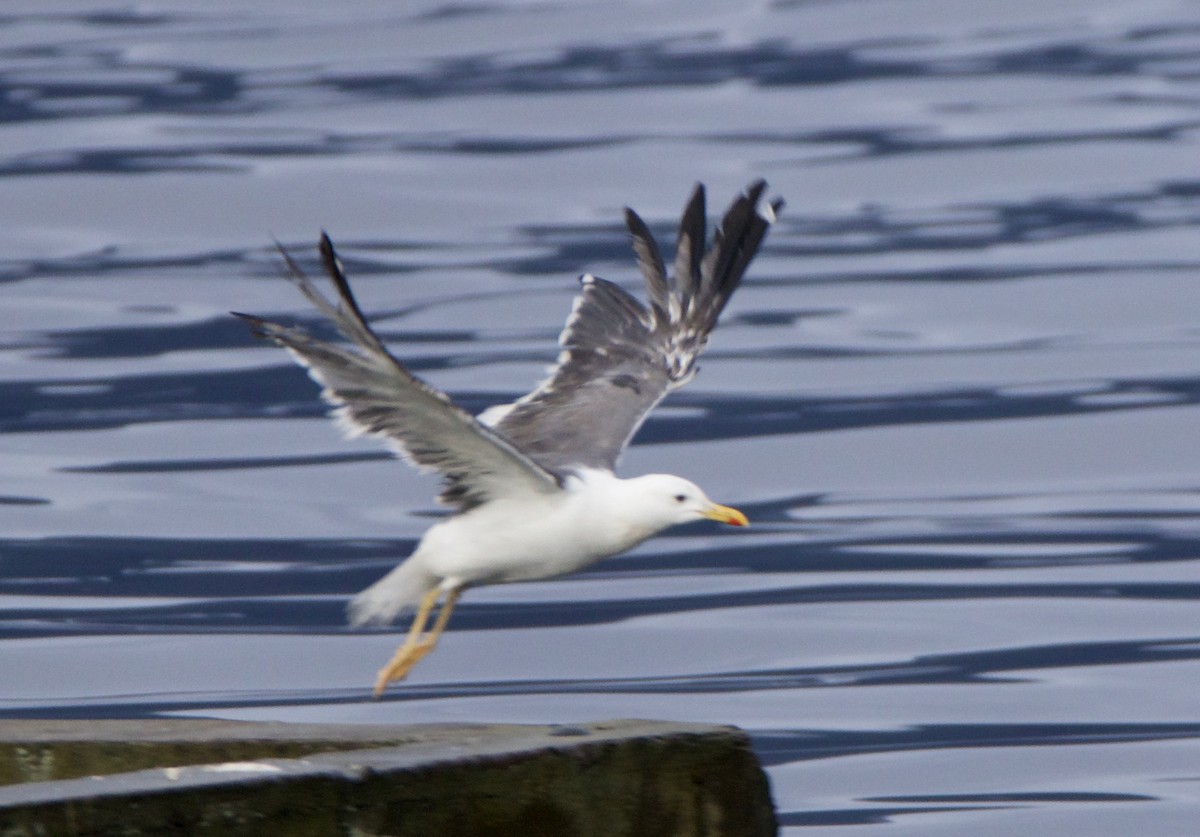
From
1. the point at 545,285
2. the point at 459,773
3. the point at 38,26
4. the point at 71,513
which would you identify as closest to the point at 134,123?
the point at 38,26

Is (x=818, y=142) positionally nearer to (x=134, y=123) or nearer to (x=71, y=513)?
(x=134, y=123)

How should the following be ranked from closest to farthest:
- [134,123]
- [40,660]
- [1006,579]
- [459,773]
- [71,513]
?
[459,773] < [40,660] < [1006,579] < [71,513] < [134,123]

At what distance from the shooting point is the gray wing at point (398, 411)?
6.79m

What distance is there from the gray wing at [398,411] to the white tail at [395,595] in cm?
29

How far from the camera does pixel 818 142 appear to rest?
1071 inches

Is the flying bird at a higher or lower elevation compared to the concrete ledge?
higher

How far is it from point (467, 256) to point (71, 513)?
8435 mm

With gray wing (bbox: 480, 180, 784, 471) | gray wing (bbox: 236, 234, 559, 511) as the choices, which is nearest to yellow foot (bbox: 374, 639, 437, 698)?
gray wing (bbox: 236, 234, 559, 511)

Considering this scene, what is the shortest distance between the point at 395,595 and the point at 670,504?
1004mm

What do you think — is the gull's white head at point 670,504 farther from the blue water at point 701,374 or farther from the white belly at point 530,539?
the blue water at point 701,374

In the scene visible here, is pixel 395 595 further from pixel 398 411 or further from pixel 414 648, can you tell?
pixel 398 411

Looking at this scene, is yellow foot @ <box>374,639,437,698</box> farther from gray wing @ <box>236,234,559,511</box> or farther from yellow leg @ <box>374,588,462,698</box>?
gray wing @ <box>236,234,559,511</box>

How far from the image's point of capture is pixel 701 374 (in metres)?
19.3

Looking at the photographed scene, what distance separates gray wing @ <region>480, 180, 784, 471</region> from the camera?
9.53 metres
